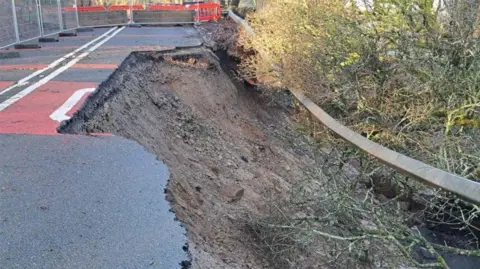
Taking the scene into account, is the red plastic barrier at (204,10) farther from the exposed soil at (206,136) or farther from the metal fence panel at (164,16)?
the exposed soil at (206,136)

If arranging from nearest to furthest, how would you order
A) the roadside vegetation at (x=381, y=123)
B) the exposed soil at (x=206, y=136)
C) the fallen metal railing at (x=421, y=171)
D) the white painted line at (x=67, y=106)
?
the fallen metal railing at (x=421, y=171), the exposed soil at (x=206, y=136), the white painted line at (x=67, y=106), the roadside vegetation at (x=381, y=123)

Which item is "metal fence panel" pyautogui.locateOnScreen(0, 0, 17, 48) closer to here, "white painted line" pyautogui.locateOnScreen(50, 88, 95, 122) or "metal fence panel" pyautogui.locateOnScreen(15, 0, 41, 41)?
"metal fence panel" pyautogui.locateOnScreen(15, 0, 41, 41)

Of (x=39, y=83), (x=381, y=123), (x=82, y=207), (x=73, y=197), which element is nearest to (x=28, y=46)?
(x=39, y=83)

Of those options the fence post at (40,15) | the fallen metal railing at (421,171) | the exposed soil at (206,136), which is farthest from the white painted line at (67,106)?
the fence post at (40,15)

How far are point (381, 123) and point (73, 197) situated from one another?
5.16 meters

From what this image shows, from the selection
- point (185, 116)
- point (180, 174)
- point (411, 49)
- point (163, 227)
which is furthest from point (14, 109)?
point (411, 49)

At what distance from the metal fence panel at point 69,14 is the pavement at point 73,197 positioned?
9.82 m

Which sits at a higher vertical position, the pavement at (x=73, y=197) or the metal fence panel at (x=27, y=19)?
the metal fence panel at (x=27, y=19)

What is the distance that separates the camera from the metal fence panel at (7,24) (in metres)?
10.3

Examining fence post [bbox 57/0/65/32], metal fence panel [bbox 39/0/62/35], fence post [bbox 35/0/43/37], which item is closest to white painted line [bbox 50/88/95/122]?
fence post [bbox 35/0/43/37]

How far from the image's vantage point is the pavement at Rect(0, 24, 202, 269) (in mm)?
2840

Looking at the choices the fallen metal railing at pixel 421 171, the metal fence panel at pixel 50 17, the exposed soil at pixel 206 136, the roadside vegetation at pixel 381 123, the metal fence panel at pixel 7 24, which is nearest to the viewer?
the fallen metal railing at pixel 421 171

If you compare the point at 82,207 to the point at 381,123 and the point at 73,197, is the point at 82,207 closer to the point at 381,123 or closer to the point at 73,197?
the point at 73,197

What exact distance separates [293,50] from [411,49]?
8.71ft
